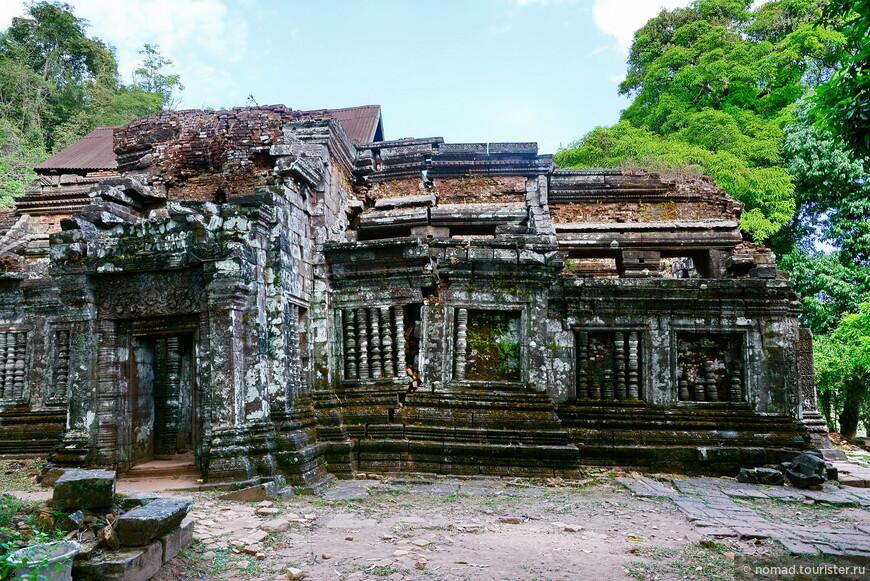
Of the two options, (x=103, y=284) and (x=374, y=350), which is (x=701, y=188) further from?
(x=103, y=284)

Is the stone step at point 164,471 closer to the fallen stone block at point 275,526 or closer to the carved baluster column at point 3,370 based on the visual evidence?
the fallen stone block at point 275,526

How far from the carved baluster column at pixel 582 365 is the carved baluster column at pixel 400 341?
2987mm

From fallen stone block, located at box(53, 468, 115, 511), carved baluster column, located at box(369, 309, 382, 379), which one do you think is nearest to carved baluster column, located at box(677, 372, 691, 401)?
carved baluster column, located at box(369, 309, 382, 379)

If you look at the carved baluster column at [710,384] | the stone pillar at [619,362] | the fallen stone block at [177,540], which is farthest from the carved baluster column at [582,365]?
the fallen stone block at [177,540]

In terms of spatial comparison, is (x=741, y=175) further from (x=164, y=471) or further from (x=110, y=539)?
(x=110, y=539)

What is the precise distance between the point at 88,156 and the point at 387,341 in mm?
12881

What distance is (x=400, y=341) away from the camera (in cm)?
916

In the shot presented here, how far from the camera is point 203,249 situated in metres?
7.46

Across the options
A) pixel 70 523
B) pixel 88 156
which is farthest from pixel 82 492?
pixel 88 156

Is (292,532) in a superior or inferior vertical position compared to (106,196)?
inferior

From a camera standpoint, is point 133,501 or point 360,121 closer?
point 133,501

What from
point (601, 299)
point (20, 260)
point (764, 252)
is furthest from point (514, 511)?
point (20, 260)

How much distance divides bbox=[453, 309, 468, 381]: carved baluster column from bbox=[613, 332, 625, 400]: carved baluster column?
2.59 m

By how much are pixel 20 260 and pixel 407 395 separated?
29.6 feet
